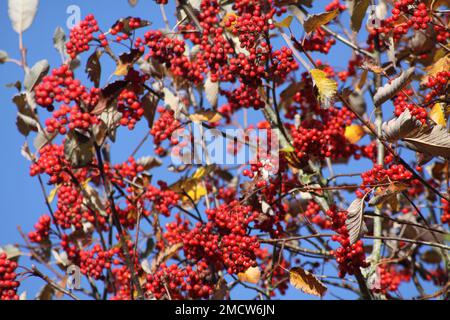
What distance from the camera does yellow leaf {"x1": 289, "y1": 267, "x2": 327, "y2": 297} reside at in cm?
307

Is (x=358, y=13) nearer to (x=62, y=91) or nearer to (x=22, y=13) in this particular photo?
(x=62, y=91)

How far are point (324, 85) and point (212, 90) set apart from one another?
858mm

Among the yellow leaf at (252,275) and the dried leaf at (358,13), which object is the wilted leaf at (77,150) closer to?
the yellow leaf at (252,275)

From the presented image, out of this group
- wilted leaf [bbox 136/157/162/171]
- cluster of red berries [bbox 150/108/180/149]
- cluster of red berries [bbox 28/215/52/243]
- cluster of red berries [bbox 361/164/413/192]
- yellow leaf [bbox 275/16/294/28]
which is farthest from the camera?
wilted leaf [bbox 136/157/162/171]

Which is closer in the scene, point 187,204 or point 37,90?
point 37,90

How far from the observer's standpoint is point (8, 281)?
3.17 m

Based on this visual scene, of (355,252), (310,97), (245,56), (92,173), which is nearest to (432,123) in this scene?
(355,252)

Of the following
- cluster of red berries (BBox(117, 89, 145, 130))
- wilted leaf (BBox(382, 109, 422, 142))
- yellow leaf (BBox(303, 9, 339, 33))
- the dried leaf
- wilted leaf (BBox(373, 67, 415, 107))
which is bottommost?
wilted leaf (BBox(382, 109, 422, 142))

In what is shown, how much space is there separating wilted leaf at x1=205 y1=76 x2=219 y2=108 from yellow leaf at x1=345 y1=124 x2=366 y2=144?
79 cm

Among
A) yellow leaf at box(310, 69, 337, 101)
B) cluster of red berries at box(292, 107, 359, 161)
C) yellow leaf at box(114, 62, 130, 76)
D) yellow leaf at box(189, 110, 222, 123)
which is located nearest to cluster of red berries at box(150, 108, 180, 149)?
yellow leaf at box(189, 110, 222, 123)

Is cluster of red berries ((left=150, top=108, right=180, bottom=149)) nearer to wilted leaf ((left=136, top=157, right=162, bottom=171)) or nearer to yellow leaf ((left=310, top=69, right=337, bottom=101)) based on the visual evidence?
wilted leaf ((left=136, top=157, right=162, bottom=171))

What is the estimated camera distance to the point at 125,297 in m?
3.49

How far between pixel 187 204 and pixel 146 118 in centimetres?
77

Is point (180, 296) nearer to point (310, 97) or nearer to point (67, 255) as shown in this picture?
point (67, 255)
